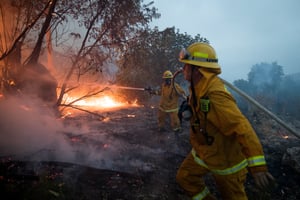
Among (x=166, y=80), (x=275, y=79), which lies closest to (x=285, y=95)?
(x=275, y=79)

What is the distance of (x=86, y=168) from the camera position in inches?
171

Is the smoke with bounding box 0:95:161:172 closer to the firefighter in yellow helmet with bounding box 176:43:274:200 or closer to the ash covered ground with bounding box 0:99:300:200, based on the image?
the ash covered ground with bounding box 0:99:300:200

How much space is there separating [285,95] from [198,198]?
27413 mm

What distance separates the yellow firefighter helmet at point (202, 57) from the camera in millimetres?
2824

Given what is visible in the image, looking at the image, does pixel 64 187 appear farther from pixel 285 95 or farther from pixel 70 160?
pixel 285 95

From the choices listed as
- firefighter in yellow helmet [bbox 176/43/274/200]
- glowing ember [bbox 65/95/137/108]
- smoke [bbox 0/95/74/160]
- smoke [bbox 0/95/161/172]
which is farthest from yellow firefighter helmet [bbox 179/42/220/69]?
glowing ember [bbox 65/95/137/108]

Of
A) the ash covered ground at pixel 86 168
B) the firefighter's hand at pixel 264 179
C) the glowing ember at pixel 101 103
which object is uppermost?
the firefighter's hand at pixel 264 179

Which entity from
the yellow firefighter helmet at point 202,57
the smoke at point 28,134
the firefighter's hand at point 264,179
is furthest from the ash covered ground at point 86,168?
the yellow firefighter helmet at point 202,57

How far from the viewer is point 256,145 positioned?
2.28 meters

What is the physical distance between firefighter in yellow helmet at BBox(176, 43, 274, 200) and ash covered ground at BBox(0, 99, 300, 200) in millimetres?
1215

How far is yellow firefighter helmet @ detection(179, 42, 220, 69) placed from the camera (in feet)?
9.27

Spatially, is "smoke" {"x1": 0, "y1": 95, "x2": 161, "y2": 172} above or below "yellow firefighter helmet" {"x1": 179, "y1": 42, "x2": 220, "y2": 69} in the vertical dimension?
below

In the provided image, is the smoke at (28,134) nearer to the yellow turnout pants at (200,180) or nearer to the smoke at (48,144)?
the smoke at (48,144)

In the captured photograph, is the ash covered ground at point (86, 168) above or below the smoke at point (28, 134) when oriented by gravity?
below
